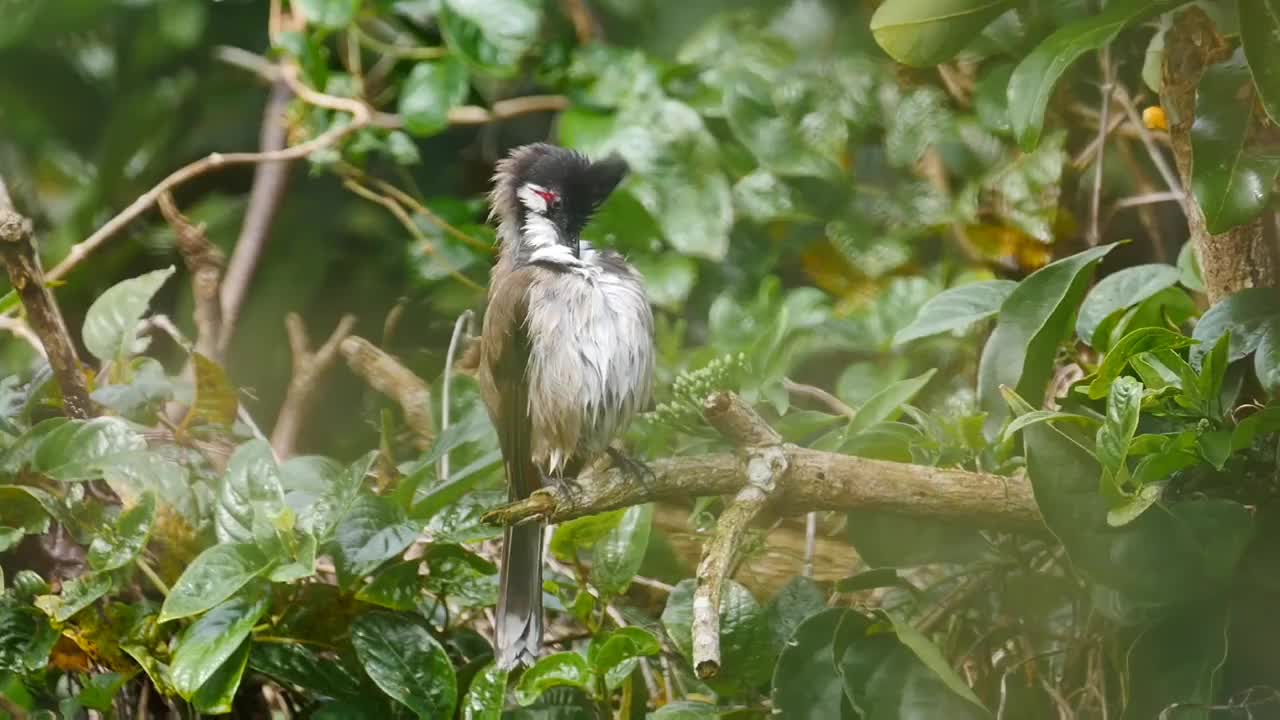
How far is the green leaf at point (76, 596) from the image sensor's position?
1719mm

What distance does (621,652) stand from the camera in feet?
5.44

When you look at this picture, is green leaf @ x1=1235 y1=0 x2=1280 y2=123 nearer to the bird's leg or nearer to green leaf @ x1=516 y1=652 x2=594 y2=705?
the bird's leg

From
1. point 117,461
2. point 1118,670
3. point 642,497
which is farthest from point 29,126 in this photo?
point 1118,670

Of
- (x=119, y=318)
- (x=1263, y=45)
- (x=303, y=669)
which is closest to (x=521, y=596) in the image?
(x=303, y=669)

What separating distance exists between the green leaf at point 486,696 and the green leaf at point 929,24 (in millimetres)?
891

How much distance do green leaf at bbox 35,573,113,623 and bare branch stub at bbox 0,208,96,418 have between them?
0.27m

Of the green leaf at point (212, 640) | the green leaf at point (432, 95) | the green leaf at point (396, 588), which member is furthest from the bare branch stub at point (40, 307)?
the green leaf at point (432, 95)

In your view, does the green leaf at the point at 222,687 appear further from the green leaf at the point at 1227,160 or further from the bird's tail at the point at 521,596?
the green leaf at the point at 1227,160

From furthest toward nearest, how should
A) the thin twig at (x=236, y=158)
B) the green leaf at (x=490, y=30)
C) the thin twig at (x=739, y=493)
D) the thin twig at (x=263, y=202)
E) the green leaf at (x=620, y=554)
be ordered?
1. the thin twig at (x=263, y=202)
2. the green leaf at (x=490, y=30)
3. the thin twig at (x=236, y=158)
4. the green leaf at (x=620, y=554)
5. the thin twig at (x=739, y=493)

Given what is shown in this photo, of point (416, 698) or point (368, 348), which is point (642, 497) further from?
point (368, 348)

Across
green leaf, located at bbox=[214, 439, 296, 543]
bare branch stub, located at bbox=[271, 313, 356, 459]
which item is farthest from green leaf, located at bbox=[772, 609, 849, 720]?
bare branch stub, located at bbox=[271, 313, 356, 459]

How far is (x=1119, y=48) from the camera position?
7.74ft

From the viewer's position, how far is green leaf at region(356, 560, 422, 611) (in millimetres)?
1722

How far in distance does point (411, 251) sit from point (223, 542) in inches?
43.2
